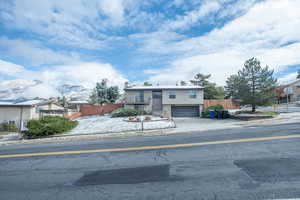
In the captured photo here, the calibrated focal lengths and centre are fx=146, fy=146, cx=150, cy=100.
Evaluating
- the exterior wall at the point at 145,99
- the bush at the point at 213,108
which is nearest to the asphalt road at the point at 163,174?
the bush at the point at 213,108

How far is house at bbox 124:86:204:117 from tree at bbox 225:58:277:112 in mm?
7584

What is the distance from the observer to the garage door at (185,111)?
2475 cm

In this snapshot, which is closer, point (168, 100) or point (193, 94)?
point (193, 94)

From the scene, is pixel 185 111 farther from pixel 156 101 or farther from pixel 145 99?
pixel 145 99

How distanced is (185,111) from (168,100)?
11.4 ft

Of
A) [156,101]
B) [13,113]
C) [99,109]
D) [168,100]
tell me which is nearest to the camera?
[13,113]

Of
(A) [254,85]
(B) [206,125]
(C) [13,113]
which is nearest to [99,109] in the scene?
(C) [13,113]

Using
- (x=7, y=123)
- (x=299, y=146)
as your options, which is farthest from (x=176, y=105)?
(x=7, y=123)

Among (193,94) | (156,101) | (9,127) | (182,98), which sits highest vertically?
(193,94)

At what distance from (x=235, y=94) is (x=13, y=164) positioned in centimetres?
1958

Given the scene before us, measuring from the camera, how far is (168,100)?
974 inches

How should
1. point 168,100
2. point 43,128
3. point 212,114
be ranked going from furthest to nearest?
point 168,100
point 212,114
point 43,128

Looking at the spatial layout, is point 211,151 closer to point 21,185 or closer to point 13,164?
point 21,185

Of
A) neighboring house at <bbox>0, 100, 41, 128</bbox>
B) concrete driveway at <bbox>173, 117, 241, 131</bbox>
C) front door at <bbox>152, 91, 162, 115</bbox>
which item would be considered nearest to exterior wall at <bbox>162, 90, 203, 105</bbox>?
front door at <bbox>152, 91, 162, 115</bbox>
